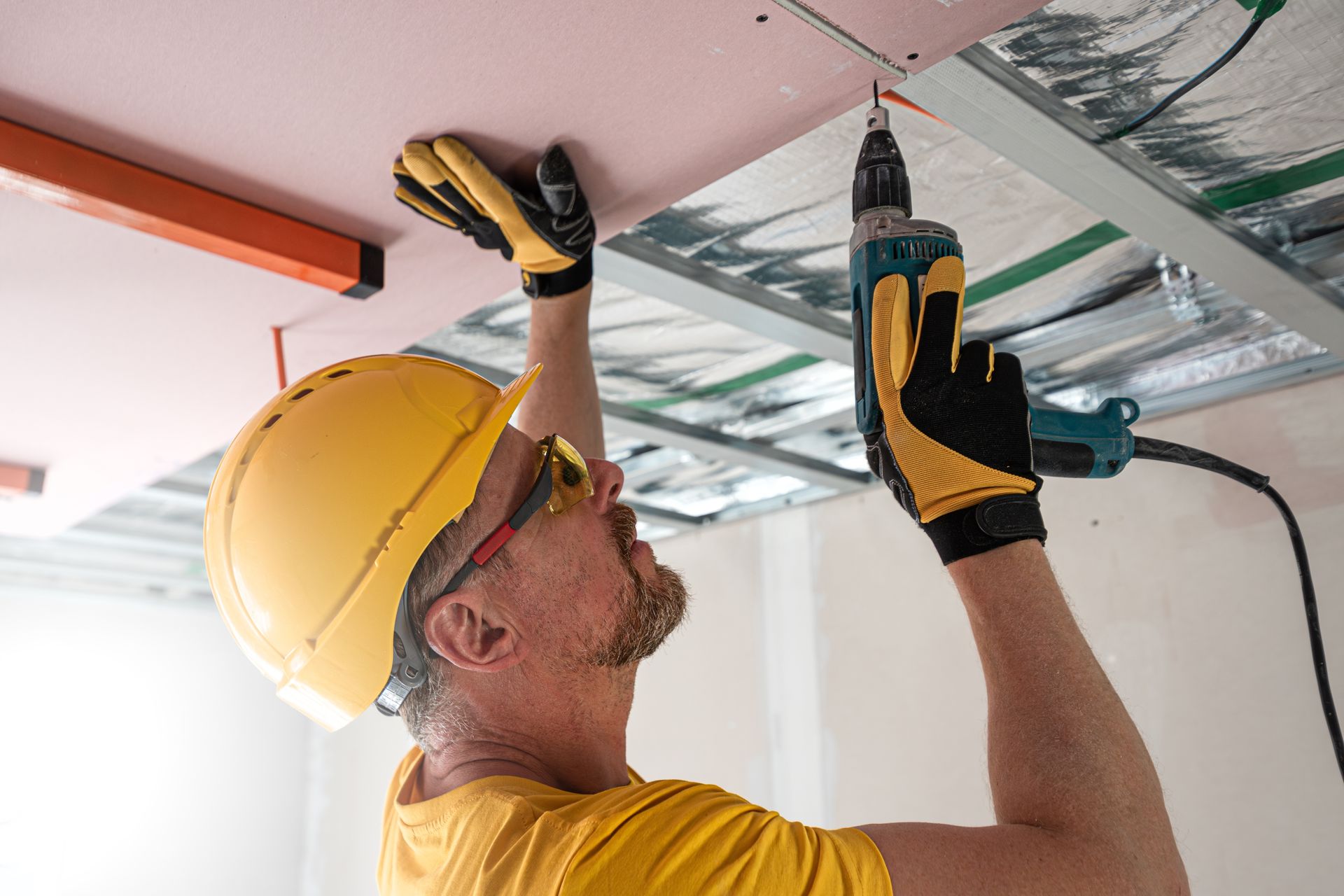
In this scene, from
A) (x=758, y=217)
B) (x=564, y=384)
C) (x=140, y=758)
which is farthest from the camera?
(x=140, y=758)

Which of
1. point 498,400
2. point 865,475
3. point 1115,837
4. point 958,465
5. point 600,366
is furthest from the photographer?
point 865,475

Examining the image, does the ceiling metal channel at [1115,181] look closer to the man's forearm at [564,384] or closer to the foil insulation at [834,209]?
the foil insulation at [834,209]

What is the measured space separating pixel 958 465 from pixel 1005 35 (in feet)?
2.10

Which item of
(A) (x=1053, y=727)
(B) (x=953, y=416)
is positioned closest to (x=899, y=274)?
(B) (x=953, y=416)

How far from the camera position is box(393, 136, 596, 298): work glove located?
1.36m

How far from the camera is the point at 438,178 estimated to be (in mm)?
1362

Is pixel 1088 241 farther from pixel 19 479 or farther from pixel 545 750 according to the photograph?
pixel 19 479

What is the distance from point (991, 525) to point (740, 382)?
5.17 feet

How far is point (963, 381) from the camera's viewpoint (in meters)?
1.11

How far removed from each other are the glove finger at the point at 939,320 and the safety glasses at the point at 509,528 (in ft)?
1.70

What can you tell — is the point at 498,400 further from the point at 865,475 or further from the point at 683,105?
the point at 865,475

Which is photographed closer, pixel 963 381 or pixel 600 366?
pixel 963 381

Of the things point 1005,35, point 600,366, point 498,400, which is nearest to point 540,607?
point 498,400

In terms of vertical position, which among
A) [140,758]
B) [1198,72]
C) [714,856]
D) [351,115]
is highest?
[1198,72]
